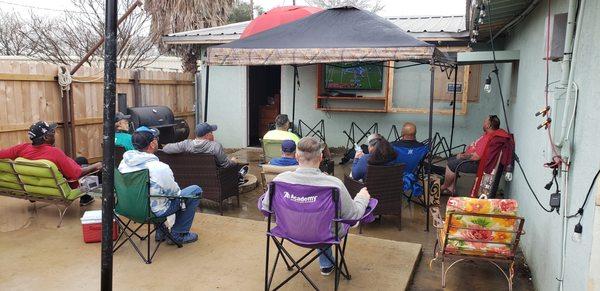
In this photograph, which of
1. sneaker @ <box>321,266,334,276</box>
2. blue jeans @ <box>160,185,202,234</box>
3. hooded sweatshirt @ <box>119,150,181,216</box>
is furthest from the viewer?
blue jeans @ <box>160,185,202,234</box>

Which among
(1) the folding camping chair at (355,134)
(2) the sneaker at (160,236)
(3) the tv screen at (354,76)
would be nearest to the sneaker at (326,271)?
(2) the sneaker at (160,236)

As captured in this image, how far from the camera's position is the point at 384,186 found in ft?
13.5

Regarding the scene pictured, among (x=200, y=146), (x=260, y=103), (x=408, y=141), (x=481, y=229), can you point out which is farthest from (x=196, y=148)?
(x=260, y=103)

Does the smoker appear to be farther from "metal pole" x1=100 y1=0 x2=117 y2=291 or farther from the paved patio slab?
"metal pole" x1=100 y1=0 x2=117 y2=291

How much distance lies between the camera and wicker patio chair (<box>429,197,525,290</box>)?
9.89ft

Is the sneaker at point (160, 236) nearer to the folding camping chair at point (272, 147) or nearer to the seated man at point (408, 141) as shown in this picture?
the folding camping chair at point (272, 147)

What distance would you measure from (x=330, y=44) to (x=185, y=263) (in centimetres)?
284

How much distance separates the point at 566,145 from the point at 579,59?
1.59ft

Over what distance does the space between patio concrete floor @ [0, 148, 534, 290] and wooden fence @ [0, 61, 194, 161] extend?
209 centimetres

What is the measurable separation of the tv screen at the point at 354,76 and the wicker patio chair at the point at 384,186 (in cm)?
417

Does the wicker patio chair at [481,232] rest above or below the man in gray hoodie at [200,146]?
below

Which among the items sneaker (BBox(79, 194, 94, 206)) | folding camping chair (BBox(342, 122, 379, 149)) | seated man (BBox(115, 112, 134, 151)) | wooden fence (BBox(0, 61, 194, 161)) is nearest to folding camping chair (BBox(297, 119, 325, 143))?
folding camping chair (BBox(342, 122, 379, 149))

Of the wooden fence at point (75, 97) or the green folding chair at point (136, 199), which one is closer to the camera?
the green folding chair at point (136, 199)

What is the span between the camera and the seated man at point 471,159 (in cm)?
517
